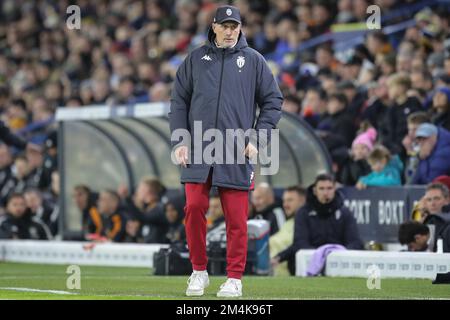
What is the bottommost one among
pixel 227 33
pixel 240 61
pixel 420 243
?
pixel 420 243

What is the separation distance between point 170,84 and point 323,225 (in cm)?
852

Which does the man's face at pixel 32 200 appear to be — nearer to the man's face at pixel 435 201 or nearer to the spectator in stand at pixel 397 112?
the spectator in stand at pixel 397 112

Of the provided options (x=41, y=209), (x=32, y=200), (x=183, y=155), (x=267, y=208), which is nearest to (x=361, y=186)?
(x=267, y=208)

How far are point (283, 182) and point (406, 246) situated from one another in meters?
3.33

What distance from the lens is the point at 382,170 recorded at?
14.5m

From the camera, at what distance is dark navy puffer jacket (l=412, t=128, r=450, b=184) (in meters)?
13.9

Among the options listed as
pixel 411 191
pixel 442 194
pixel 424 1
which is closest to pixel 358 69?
pixel 424 1

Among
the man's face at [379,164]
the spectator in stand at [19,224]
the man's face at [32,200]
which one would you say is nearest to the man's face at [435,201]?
the man's face at [379,164]

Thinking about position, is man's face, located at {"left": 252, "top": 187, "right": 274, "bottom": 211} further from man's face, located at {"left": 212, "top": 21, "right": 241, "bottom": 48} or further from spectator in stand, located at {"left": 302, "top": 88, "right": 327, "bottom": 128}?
man's face, located at {"left": 212, "top": 21, "right": 241, "bottom": 48}

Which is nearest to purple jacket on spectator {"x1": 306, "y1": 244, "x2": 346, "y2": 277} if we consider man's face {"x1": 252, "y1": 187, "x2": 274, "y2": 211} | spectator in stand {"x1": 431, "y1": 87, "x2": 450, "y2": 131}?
man's face {"x1": 252, "y1": 187, "x2": 274, "y2": 211}

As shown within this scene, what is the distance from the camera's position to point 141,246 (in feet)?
49.4

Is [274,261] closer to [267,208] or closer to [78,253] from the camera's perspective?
[267,208]

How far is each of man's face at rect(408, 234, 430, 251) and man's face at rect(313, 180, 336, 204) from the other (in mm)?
1177

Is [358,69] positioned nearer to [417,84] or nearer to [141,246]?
[417,84]
